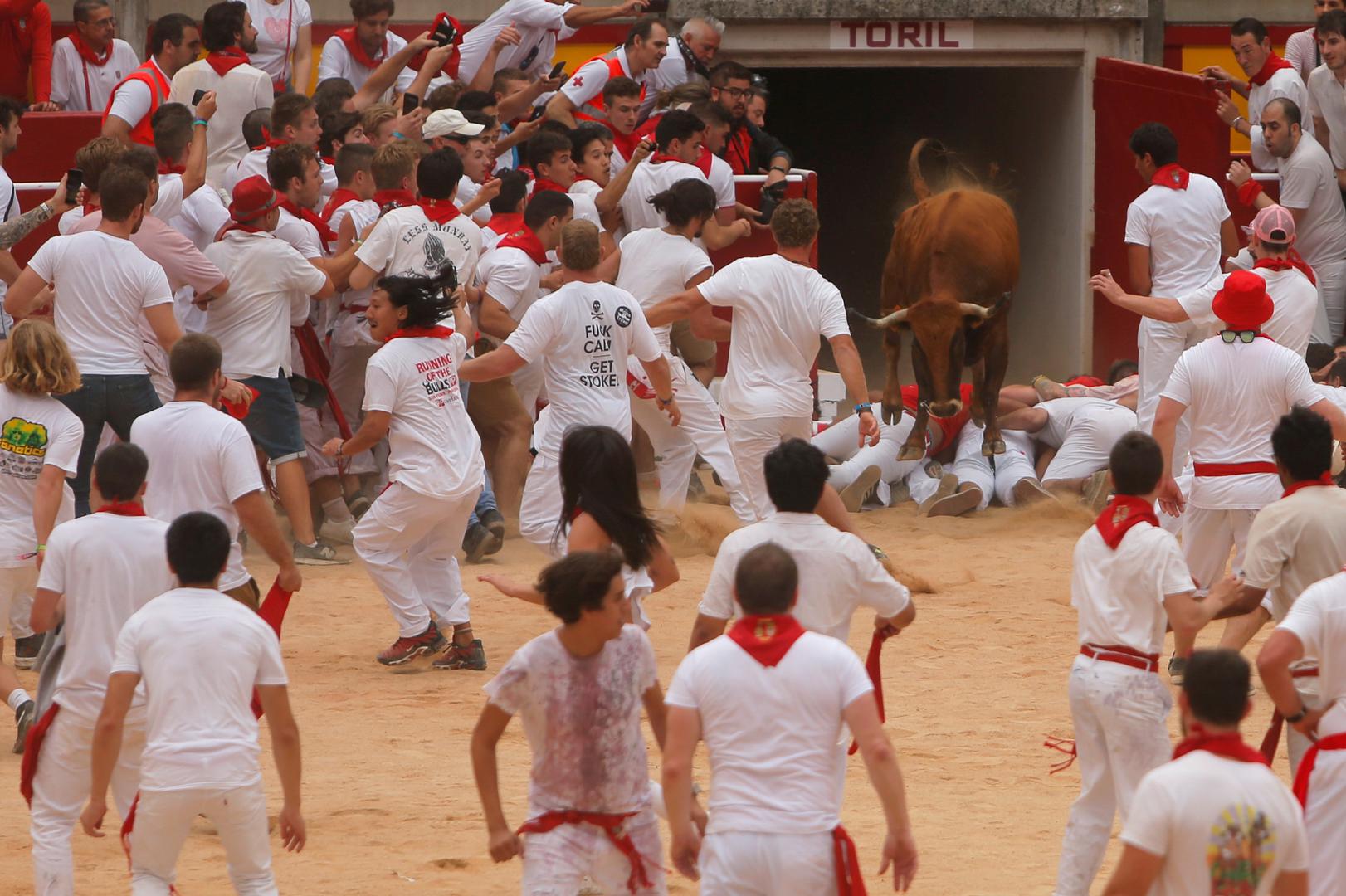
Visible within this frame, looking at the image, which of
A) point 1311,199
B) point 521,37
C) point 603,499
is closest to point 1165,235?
point 1311,199

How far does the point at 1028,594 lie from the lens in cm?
1074

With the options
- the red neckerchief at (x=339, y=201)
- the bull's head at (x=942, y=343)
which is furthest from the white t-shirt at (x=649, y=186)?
the red neckerchief at (x=339, y=201)

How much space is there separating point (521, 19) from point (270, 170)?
397 centimetres

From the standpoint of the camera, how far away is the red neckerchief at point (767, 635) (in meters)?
4.45

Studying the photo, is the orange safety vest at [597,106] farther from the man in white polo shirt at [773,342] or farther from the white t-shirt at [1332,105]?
the white t-shirt at [1332,105]

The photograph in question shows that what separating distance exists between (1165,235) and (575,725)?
830 centimetres

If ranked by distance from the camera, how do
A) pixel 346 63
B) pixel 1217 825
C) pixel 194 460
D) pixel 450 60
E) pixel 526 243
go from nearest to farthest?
pixel 1217 825 → pixel 194 460 → pixel 526 243 → pixel 346 63 → pixel 450 60

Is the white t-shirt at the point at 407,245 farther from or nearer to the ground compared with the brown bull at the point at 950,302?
farther from the ground

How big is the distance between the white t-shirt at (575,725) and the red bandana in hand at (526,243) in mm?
6510

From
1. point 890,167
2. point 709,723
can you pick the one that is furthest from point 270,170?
point 890,167

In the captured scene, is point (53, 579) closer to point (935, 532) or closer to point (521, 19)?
point (935, 532)

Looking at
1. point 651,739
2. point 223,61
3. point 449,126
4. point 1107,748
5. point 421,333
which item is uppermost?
point 223,61

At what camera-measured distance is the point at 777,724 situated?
14.6ft

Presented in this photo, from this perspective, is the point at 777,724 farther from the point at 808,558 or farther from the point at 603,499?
the point at 603,499
